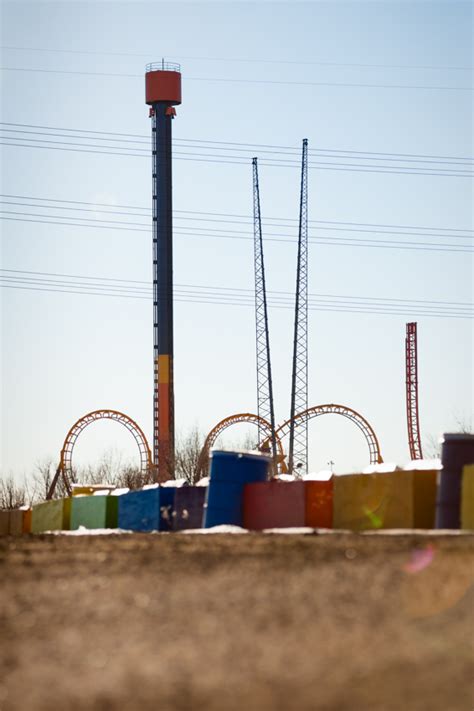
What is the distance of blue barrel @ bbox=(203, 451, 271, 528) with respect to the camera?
107ft

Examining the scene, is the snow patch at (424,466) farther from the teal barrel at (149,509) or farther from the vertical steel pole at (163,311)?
the vertical steel pole at (163,311)

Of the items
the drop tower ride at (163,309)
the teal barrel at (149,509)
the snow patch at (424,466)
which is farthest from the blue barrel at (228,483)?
the drop tower ride at (163,309)

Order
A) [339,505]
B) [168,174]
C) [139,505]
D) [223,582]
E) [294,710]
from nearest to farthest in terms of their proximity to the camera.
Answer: [294,710]
[223,582]
[339,505]
[139,505]
[168,174]

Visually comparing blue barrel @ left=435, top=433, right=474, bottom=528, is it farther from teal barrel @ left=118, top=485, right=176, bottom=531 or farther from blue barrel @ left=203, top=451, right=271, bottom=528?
teal barrel @ left=118, top=485, right=176, bottom=531

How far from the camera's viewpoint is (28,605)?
1152 cm

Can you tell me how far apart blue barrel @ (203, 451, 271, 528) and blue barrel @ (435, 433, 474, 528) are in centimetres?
743

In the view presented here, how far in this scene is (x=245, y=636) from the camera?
8.83 meters

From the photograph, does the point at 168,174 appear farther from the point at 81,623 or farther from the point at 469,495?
the point at 81,623

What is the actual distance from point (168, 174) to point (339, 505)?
63.5 meters

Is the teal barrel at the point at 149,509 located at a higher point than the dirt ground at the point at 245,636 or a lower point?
lower

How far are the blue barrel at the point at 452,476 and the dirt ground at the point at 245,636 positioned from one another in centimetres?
1047

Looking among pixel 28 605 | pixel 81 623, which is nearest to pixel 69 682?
pixel 81 623

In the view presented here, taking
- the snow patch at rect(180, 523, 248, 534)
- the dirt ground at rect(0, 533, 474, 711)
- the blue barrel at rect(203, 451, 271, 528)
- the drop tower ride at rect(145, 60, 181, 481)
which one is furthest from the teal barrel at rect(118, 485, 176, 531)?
the drop tower ride at rect(145, 60, 181, 481)

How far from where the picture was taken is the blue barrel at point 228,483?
1280 inches
